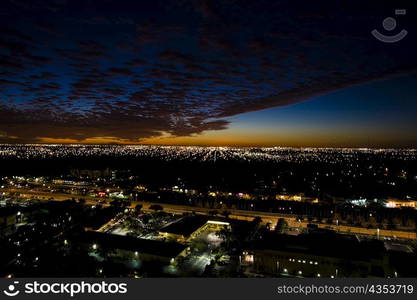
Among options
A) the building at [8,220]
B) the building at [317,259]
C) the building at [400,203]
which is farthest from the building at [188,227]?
the building at [400,203]

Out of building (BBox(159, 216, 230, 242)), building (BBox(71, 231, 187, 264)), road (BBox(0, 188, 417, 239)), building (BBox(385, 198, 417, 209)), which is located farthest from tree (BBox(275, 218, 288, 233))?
building (BBox(385, 198, 417, 209))

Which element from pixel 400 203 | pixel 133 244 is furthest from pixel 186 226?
pixel 400 203

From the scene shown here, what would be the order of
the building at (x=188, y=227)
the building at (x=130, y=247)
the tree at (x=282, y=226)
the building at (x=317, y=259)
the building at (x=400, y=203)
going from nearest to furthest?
the building at (x=317, y=259)
the building at (x=130, y=247)
the building at (x=188, y=227)
the tree at (x=282, y=226)
the building at (x=400, y=203)

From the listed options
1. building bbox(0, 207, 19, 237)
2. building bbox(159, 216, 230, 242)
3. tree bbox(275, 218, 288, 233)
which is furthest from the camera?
building bbox(0, 207, 19, 237)

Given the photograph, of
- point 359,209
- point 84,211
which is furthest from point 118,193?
point 359,209

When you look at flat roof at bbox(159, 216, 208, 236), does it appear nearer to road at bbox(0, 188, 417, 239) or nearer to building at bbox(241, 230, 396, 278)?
road at bbox(0, 188, 417, 239)

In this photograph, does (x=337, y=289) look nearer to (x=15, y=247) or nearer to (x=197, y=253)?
(x=197, y=253)

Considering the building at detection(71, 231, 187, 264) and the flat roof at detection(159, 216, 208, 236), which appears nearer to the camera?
the building at detection(71, 231, 187, 264)

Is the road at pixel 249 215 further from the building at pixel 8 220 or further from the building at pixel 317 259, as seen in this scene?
the building at pixel 8 220

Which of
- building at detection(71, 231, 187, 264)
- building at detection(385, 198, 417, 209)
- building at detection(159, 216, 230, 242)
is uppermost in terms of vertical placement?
building at detection(385, 198, 417, 209)
